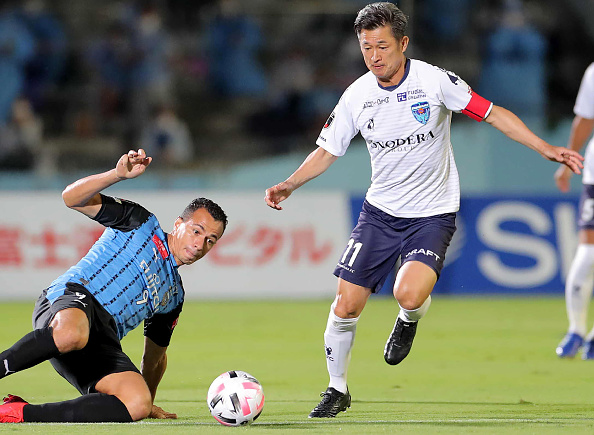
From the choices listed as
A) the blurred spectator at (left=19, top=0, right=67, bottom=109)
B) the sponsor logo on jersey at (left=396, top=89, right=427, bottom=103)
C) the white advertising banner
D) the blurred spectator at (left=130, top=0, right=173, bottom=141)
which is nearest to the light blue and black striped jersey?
the sponsor logo on jersey at (left=396, top=89, right=427, bottom=103)

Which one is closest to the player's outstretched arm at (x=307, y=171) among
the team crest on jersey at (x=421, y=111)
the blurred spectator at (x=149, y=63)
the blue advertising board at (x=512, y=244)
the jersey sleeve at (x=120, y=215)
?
the team crest on jersey at (x=421, y=111)

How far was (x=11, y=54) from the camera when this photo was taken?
1413 cm

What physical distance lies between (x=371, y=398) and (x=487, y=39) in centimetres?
927

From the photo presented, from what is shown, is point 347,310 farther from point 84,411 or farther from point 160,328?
point 84,411

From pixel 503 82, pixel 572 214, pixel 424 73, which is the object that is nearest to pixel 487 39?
pixel 503 82

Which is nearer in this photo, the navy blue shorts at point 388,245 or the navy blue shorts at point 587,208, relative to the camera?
the navy blue shorts at point 388,245

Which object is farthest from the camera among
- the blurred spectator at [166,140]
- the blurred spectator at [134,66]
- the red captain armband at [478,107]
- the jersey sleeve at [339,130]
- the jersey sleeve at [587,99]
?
the blurred spectator at [134,66]

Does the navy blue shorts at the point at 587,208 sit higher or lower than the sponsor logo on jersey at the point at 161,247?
lower

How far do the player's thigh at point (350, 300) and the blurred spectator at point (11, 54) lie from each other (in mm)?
8872

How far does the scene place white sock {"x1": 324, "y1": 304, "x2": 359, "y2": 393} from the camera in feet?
19.6

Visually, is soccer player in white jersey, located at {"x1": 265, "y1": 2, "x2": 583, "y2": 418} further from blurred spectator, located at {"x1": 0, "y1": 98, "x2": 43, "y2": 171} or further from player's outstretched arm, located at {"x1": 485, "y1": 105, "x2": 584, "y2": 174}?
blurred spectator, located at {"x1": 0, "y1": 98, "x2": 43, "y2": 171}

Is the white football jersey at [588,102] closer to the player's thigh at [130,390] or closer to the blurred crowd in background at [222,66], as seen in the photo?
the player's thigh at [130,390]

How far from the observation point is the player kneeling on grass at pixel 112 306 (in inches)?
205

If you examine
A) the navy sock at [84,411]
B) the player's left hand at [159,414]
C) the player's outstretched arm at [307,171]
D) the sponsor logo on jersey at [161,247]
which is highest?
the player's outstretched arm at [307,171]
